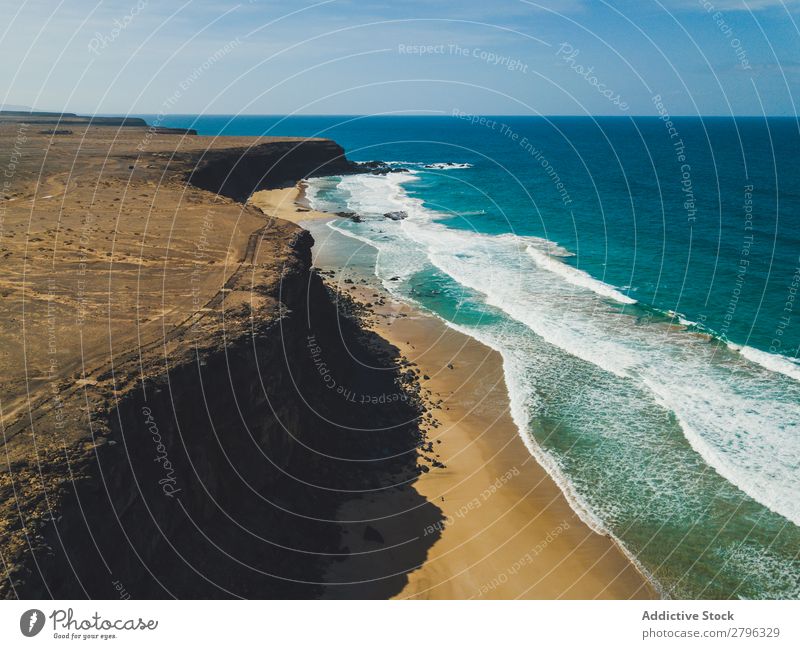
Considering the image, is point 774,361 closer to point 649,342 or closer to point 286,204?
point 649,342

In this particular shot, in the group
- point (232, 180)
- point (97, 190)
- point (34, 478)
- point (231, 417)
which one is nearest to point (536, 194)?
point (232, 180)

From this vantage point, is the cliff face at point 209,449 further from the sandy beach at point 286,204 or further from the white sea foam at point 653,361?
the sandy beach at point 286,204

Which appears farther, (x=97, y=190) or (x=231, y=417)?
(x=97, y=190)

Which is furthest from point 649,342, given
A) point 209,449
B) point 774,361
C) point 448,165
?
point 448,165

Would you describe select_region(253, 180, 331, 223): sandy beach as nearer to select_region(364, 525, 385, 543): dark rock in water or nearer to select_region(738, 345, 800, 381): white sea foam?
select_region(738, 345, 800, 381): white sea foam

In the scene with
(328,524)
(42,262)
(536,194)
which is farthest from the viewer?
(536,194)

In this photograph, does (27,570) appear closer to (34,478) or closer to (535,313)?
(34,478)

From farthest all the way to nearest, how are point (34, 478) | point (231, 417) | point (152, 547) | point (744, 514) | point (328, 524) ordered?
point (744, 514) → point (328, 524) → point (231, 417) → point (152, 547) → point (34, 478)
